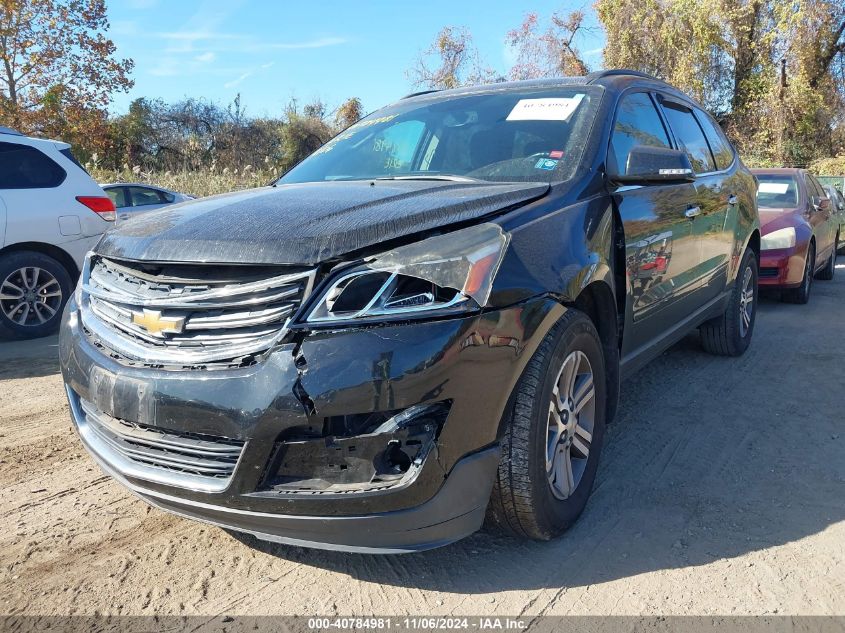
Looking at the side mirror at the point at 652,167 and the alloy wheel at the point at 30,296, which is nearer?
the side mirror at the point at 652,167

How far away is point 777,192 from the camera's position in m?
8.82

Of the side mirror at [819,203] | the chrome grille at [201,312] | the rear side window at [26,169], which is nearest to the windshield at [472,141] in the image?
the chrome grille at [201,312]

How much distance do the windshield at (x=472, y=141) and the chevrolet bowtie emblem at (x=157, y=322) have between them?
4.76ft

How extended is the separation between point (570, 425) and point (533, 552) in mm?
496

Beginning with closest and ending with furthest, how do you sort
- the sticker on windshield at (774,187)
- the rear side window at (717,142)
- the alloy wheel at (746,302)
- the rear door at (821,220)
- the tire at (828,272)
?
the rear side window at (717,142), the alloy wheel at (746,302), the rear door at (821,220), the sticker on windshield at (774,187), the tire at (828,272)

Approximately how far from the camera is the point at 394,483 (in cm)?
207

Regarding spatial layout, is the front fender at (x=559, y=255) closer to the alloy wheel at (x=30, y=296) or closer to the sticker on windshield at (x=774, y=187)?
the alloy wheel at (x=30, y=296)

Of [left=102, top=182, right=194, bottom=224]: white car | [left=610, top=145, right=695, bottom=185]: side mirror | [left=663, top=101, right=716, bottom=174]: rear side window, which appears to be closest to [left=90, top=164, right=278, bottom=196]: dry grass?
[left=102, top=182, right=194, bottom=224]: white car

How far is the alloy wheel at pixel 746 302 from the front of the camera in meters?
5.41

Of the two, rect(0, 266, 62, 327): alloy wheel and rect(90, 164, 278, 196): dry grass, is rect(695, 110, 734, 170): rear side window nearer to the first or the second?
rect(0, 266, 62, 327): alloy wheel

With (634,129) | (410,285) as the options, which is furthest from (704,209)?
(410,285)

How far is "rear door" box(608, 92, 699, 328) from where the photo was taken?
3246mm

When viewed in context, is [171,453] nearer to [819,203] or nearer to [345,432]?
[345,432]

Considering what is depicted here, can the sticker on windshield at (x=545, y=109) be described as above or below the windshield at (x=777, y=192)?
above
